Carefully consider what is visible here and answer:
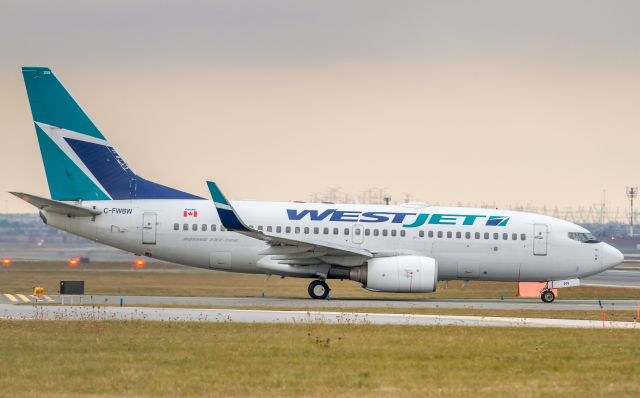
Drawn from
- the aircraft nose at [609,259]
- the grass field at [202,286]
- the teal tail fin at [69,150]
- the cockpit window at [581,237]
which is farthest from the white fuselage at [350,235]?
the grass field at [202,286]

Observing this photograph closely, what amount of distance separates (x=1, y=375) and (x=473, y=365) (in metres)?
9.35

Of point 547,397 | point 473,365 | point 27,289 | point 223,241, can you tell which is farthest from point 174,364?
point 27,289

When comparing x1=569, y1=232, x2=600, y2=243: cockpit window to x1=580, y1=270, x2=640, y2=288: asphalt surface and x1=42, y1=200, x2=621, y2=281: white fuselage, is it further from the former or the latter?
x1=580, y1=270, x2=640, y2=288: asphalt surface

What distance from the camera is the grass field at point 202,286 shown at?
49469 millimetres

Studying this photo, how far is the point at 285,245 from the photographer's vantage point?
42562 mm

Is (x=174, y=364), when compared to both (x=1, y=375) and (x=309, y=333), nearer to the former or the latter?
(x=1, y=375)

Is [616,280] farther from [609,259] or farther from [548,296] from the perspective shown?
[548,296]

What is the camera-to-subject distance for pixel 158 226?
43.6 metres

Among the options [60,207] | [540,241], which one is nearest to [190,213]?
[60,207]

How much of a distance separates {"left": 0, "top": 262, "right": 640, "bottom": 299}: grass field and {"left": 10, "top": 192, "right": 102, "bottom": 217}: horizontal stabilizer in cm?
521

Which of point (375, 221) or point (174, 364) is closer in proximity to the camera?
point (174, 364)

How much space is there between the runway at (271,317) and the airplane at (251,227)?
7.83 meters

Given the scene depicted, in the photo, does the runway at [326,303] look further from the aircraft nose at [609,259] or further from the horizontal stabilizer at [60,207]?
the horizontal stabilizer at [60,207]

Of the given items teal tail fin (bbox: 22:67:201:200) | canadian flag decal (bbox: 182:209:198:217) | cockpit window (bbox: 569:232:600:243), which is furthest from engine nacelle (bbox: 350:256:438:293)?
teal tail fin (bbox: 22:67:201:200)
